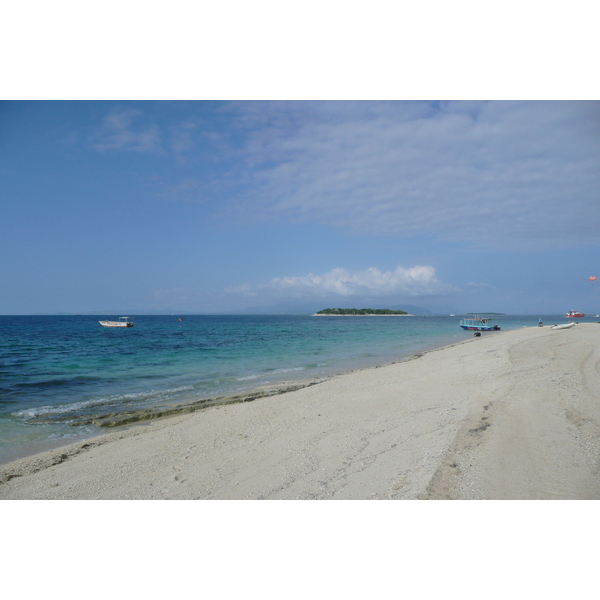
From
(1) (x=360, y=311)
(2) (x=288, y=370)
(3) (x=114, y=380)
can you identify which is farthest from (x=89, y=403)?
(1) (x=360, y=311)

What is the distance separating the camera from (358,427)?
654 cm

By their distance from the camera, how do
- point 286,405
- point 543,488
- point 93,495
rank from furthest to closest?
1. point 286,405
2. point 93,495
3. point 543,488

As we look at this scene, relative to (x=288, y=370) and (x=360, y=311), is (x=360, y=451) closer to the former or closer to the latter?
(x=288, y=370)

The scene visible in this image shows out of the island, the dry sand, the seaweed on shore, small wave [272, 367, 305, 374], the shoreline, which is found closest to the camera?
the dry sand

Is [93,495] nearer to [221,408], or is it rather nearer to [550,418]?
[221,408]

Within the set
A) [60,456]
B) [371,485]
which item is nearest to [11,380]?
[60,456]

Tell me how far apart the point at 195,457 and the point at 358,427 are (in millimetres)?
2960

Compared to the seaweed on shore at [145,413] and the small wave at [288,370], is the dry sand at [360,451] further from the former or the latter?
the small wave at [288,370]

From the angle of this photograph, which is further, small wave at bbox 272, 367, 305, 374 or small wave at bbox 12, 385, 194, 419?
small wave at bbox 272, 367, 305, 374

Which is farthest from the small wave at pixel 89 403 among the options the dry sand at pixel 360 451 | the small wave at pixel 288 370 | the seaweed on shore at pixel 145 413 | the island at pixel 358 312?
the island at pixel 358 312

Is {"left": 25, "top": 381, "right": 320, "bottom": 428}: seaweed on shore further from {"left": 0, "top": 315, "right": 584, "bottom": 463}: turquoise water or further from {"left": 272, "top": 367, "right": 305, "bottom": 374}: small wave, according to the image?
{"left": 272, "top": 367, "right": 305, "bottom": 374}: small wave

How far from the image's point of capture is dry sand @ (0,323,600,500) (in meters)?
4.13

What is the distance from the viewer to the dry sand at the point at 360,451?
4.13 meters

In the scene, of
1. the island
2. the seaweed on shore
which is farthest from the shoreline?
the island
